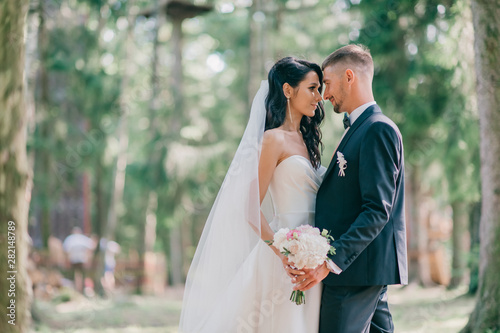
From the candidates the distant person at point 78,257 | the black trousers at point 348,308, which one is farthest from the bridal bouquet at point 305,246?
the distant person at point 78,257

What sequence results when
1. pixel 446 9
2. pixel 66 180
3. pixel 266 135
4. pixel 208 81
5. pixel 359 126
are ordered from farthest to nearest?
pixel 208 81 → pixel 66 180 → pixel 446 9 → pixel 266 135 → pixel 359 126

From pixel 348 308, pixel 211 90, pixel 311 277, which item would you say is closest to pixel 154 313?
pixel 348 308

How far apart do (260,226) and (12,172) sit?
8.75 feet

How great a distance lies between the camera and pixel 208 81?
26.5 meters

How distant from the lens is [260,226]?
4113 millimetres

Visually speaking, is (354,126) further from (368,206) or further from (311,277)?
(311,277)

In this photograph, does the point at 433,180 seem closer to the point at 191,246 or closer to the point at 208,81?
the point at 208,81

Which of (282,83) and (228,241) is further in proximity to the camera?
(282,83)

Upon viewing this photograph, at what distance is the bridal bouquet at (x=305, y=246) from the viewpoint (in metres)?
3.37

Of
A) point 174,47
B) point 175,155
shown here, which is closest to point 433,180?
point 175,155

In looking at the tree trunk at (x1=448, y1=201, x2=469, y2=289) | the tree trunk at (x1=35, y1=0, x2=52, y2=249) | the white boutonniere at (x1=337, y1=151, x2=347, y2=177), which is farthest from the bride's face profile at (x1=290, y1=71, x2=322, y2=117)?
the tree trunk at (x1=35, y1=0, x2=52, y2=249)

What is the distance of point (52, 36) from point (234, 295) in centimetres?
1333

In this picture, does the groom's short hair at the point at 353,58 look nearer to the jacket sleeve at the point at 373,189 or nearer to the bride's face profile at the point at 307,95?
the bride's face profile at the point at 307,95

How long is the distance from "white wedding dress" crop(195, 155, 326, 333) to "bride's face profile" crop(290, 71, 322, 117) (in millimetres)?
387
